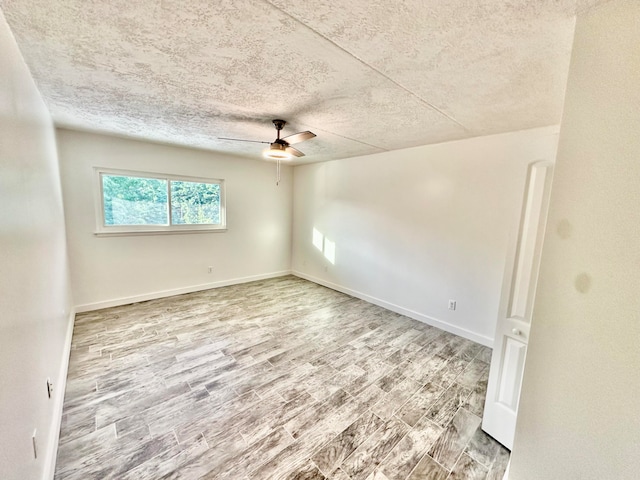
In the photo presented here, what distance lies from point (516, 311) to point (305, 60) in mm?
2078

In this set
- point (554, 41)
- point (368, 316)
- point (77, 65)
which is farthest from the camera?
point (368, 316)

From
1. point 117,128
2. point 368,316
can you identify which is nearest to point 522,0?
point 368,316

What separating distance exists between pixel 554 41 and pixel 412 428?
2457 mm

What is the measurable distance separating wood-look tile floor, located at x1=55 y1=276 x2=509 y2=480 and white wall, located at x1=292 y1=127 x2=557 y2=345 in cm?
53

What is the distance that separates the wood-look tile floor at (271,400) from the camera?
1537 mm

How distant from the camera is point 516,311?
1.66 m

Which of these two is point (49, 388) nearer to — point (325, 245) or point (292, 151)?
point (292, 151)

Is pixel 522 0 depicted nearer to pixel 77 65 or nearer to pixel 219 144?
pixel 77 65

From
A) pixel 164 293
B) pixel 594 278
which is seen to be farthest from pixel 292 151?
pixel 164 293

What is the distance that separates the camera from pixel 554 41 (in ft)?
4.29

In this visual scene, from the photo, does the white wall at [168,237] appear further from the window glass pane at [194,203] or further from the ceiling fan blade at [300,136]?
the ceiling fan blade at [300,136]

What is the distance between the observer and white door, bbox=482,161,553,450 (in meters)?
1.54

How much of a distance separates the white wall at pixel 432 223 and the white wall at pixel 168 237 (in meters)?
1.22

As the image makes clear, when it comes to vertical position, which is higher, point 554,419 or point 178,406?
point 554,419
